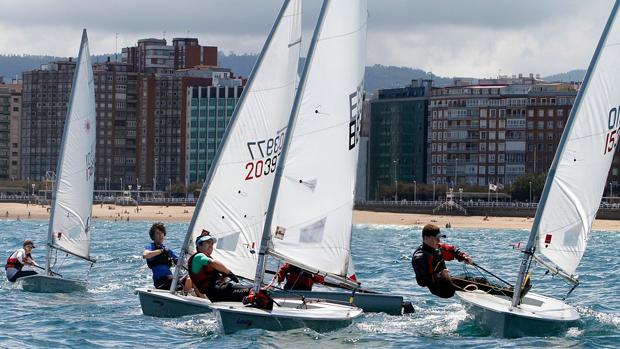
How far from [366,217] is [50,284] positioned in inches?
4113

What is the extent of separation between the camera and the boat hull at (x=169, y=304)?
22.9m

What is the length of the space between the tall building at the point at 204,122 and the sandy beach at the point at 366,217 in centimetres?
3452

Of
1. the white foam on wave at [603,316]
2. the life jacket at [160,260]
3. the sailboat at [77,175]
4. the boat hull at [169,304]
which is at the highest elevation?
the sailboat at [77,175]

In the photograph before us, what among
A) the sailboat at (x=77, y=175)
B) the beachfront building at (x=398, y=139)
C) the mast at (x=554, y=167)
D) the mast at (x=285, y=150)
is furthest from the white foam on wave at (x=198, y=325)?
the beachfront building at (x=398, y=139)

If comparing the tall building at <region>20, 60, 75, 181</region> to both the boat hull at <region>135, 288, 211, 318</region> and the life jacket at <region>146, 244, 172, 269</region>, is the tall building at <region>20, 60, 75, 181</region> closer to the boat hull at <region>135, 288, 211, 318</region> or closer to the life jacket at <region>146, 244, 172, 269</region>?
the life jacket at <region>146, 244, 172, 269</region>

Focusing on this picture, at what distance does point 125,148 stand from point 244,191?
168 m

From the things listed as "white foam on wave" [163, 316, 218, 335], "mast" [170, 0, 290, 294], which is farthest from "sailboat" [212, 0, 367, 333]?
"mast" [170, 0, 290, 294]

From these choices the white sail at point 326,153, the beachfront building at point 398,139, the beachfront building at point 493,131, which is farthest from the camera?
the beachfront building at point 398,139

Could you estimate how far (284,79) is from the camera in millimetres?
25047

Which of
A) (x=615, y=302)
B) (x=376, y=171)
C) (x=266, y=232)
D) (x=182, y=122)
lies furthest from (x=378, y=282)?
(x=182, y=122)

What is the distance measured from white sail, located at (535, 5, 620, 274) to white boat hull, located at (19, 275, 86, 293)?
1100 centimetres

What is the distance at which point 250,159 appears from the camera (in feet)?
81.4

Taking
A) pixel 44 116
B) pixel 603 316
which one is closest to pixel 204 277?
Answer: pixel 603 316

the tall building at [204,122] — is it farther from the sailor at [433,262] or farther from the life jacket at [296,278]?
the sailor at [433,262]
